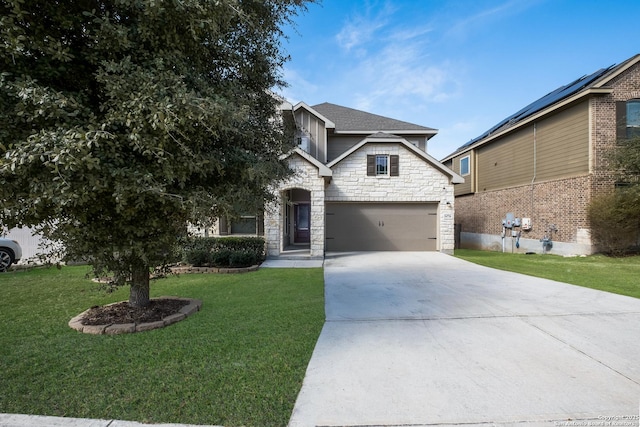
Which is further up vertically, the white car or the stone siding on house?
the stone siding on house

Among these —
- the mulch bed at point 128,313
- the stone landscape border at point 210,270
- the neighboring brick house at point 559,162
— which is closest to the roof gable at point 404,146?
the neighboring brick house at point 559,162

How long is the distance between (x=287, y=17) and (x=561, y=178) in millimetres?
13804

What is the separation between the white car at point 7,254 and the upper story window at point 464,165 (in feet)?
73.3

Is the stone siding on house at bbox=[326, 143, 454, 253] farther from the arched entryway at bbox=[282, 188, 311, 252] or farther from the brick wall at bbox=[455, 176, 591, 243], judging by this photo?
the brick wall at bbox=[455, 176, 591, 243]

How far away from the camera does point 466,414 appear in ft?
8.32

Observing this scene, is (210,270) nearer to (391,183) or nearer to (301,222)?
(301,222)

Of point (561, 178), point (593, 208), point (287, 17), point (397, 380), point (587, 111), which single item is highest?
point (587, 111)

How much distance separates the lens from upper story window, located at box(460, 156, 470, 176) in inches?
830

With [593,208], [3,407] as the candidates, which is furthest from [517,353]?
[593,208]

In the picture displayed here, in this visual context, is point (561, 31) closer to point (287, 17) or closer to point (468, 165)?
point (468, 165)

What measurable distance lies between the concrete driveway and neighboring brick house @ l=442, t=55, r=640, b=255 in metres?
8.20

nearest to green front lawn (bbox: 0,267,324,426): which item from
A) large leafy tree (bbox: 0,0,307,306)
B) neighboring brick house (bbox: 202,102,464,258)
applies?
large leafy tree (bbox: 0,0,307,306)

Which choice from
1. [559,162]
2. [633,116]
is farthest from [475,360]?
[633,116]

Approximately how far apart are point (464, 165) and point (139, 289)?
2123cm
